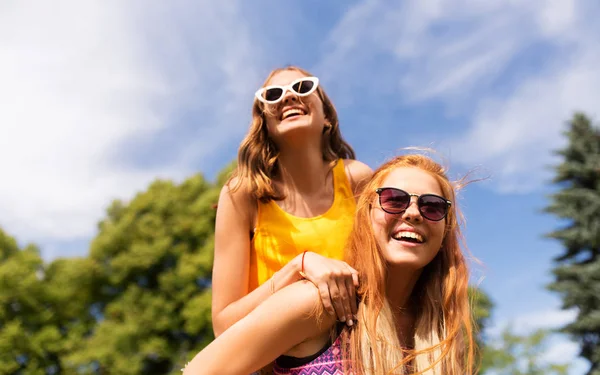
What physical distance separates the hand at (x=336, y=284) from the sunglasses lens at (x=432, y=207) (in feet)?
1.36

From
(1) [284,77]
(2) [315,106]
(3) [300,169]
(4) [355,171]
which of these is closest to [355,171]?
(4) [355,171]

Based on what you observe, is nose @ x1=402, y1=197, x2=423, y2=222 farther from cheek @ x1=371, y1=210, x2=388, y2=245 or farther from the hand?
the hand

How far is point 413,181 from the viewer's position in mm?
2727

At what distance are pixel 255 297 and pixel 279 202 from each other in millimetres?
699

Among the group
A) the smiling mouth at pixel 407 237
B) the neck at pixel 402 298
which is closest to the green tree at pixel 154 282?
the neck at pixel 402 298

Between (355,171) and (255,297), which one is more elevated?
(355,171)

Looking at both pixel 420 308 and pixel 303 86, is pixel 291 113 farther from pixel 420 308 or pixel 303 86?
pixel 420 308

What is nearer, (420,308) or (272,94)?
(420,308)

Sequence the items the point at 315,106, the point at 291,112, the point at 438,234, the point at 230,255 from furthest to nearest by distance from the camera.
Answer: the point at 315,106 < the point at 291,112 < the point at 230,255 < the point at 438,234

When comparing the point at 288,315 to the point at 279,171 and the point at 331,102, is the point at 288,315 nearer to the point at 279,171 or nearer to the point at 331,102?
the point at 279,171

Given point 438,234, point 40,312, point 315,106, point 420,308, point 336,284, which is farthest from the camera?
point 40,312

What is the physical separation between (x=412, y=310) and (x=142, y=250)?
16718 millimetres

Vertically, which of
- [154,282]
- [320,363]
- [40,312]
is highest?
[40,312]

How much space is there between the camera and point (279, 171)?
3.61 meters
